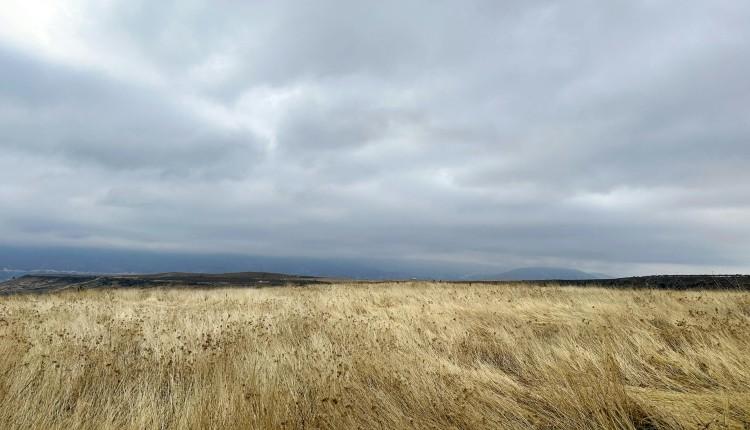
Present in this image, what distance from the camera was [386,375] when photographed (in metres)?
5.98

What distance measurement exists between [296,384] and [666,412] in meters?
4.49

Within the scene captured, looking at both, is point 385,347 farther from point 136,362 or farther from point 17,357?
point 17,357

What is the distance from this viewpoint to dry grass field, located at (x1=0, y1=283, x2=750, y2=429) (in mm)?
4613

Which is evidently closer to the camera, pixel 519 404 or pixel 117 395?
pixel 519 404

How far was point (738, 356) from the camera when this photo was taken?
6016mm

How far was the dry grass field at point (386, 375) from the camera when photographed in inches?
182

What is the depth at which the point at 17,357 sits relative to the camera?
6922 mm

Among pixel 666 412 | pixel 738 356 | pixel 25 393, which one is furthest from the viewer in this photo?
pixel 738 356

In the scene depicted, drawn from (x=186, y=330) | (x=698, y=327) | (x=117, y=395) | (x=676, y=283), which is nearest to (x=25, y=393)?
(x=117, y=395)

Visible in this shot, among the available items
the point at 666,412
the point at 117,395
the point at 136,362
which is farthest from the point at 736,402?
the point at 136,362

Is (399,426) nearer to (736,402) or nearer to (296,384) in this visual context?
(296,384)

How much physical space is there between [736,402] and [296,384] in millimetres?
5244

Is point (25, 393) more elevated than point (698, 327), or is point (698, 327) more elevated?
point (698, 327)

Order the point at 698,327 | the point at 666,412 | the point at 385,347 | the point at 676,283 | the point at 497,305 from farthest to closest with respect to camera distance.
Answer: the point at 676,283, the point at 497,305, the point at 698,327, the point at 385,347, the point at 666,412
